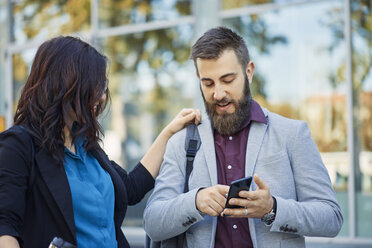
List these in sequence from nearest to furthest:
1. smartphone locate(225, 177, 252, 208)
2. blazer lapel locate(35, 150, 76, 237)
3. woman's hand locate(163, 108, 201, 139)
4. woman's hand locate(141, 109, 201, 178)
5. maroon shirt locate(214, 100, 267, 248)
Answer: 1. blazer lapel locate(35, 150, 76, 237)
2. smartphone locate(225, 177, 252, 208)
3. maroon shirt locate(214, 100, 267, 248)
4. woman's hand locate(163, 108, 201, 139)
5. woman's hand locate(141, 109, 201, 178)

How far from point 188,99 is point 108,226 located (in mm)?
5759

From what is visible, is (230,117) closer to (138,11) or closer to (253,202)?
(253,202)

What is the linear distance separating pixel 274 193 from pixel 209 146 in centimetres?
45

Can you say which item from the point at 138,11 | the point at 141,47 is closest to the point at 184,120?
the point at 141,47

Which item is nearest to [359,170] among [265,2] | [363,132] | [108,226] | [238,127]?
[363,132]

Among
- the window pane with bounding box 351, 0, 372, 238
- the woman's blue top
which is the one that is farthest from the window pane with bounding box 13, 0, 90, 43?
the woman's blue top

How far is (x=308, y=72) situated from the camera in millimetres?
7156

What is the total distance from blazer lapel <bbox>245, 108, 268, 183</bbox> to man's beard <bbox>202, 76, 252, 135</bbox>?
0.08 metres

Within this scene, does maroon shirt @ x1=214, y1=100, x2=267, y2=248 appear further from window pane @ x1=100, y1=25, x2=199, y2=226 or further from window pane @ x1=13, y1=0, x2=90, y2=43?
window pane @ x1=13, y1=0, x2=90, y2=43

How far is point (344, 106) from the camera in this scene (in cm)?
694

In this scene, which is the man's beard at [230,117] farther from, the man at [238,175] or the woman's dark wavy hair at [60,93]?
the woman's dark wavy hair at [60,93]

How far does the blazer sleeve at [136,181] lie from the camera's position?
10.1 ft

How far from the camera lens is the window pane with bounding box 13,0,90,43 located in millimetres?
8891

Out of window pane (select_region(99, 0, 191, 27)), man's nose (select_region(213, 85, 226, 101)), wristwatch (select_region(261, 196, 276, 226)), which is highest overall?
window pane (select_region(99, 0, 191, 27))
